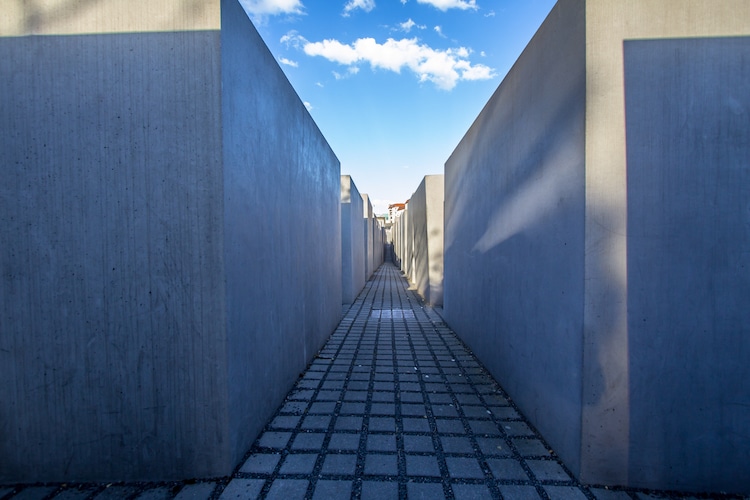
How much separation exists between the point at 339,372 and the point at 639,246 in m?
3.10

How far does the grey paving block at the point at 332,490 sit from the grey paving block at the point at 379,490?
0.09m

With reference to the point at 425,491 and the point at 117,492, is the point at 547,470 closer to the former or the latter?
the point at 425,491

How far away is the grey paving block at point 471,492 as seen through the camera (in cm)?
179

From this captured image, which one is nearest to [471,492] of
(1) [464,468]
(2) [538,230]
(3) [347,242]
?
(1) [464,468]

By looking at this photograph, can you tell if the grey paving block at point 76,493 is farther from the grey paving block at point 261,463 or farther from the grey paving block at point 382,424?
the grey paving block at point 382,424

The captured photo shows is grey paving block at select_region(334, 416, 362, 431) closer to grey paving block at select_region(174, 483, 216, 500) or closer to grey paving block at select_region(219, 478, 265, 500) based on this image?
grey paving block at select_region(219, 478, 265, 500)

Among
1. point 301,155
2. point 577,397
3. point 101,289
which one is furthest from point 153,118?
point 577,397

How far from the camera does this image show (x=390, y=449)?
2.22 m

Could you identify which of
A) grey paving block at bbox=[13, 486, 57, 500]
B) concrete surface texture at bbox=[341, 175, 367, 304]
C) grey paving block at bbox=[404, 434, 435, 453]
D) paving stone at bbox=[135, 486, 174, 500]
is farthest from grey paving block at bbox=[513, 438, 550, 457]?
concrete surface texture at bbox=[341, 175, 367, 304]

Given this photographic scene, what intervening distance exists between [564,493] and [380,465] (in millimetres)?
1145

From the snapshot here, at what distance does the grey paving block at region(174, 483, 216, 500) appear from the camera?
1787mm

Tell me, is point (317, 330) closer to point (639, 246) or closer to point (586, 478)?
point (586, 478)

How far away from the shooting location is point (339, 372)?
360 cm

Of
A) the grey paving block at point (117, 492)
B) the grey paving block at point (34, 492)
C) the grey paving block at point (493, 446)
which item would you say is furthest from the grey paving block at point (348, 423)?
the grey paving block at point (34, 492)
